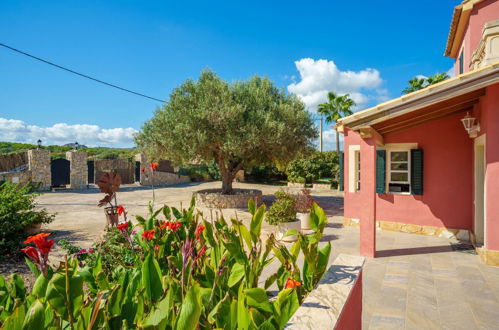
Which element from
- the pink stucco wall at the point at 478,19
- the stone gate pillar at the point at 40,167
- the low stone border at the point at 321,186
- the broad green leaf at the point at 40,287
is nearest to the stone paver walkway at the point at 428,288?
the broad green leaf at the point at 40,287

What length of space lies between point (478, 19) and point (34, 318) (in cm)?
1121

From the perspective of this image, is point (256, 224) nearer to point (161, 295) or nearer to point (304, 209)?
point (161, 295)

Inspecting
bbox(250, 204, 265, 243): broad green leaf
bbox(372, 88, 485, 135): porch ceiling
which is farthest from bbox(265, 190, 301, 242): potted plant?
bbox(250, 204, 265, 243): broad green leaf

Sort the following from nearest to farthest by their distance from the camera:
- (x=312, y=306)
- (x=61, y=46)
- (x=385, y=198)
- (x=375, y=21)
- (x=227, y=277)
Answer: (x=312, y=306)
(x=227, y=277)
(x=385, y=198)
(x=61, y=46)
(x=375, y=21)

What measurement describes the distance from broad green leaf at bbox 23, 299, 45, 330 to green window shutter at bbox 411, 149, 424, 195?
27.9 feet

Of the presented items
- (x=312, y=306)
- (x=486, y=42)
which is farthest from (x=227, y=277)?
(x=486, y=42)

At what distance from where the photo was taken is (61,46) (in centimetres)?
1080

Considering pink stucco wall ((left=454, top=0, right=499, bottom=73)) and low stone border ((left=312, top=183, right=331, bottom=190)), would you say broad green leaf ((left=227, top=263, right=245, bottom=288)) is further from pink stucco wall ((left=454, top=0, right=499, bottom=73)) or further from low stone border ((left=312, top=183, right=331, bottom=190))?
low stone border ((left=312, top=183, right=331, bottom=190))

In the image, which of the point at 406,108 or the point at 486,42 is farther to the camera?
the point at 486,42

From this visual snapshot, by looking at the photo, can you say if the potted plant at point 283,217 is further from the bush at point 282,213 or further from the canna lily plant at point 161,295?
the canna lily plant at point 161,295

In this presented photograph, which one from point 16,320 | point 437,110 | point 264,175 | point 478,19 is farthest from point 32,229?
point 264,175

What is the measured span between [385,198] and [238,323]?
813cm

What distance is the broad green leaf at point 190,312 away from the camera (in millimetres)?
1032

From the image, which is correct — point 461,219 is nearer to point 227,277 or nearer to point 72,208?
point 227,277
